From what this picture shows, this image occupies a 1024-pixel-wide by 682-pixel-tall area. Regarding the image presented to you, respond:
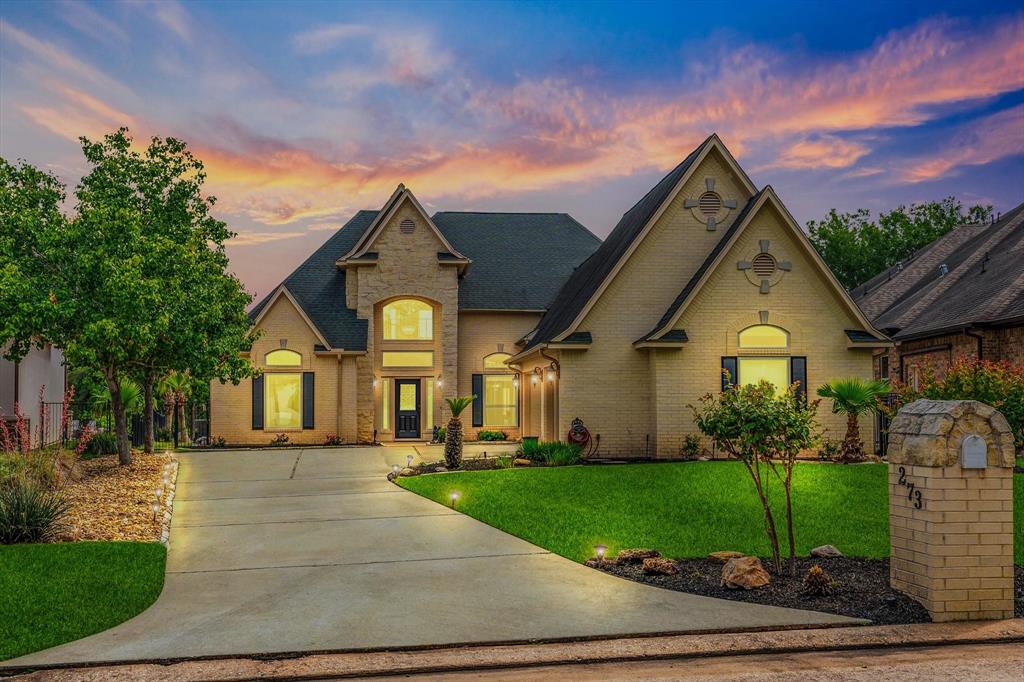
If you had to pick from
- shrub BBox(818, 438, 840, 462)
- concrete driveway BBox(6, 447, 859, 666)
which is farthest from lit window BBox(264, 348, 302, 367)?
shrub BBox(818, 438, 840, 462)

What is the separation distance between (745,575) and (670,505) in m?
5.22

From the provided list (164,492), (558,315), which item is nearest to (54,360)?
(164,492)

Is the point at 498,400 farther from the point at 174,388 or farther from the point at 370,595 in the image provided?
the point at 370,595

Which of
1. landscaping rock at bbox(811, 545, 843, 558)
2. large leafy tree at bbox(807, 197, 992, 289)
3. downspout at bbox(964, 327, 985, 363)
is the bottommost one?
landscaping rock at bbox(811, 545, 843, 558)

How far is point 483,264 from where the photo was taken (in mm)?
33031

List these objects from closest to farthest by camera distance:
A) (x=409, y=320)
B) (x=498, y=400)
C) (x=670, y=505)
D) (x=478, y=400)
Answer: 1. (x=670, y=505)
2. (x=409, y=320)
3. (x=478, y=400)
4. (x=498, y=400)

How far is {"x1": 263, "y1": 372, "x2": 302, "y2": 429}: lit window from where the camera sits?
2875 cm

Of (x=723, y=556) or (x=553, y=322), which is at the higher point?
(x=553, y=322)

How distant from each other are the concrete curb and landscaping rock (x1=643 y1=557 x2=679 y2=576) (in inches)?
85.3

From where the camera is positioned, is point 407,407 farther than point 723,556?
Yes

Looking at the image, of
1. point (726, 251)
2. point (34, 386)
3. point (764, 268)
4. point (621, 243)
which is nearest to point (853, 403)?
point (764, 268)

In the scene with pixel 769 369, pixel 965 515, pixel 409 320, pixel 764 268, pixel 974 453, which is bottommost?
pixel 965 515

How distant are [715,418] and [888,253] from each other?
Answer: 56137mm

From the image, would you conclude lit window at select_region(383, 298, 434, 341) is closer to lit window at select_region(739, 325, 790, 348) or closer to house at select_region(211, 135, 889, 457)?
house at select_region(211, 135, 889, 457)
